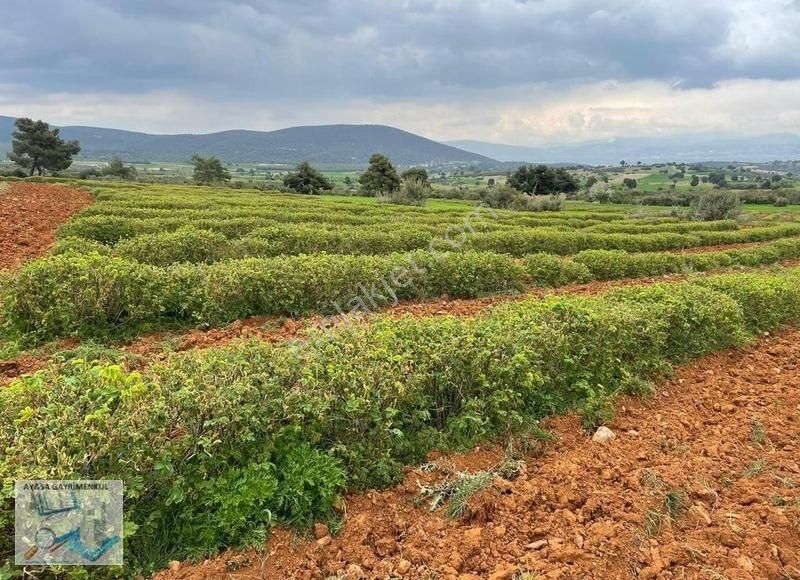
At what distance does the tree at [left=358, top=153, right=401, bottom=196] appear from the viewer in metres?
57.0

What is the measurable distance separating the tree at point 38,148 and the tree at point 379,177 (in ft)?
128

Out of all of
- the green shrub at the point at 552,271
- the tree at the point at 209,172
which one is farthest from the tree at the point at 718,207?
the tree at the point at 209,172

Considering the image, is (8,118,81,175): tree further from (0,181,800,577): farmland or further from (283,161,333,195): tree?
(0,181,800,577): farmland

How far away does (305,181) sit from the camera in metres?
59.7

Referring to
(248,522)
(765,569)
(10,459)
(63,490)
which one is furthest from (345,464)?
(765,569)

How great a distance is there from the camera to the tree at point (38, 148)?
60.2 m

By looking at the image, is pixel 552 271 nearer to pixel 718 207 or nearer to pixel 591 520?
pixel 591 520

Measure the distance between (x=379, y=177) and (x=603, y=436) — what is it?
54.5 metres

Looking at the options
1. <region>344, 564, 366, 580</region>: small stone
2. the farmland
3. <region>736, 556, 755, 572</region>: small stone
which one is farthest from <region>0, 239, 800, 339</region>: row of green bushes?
<region>736, 556, 755, 572</region>: small stone

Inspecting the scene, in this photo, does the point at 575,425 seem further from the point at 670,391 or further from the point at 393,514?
the point at 393,514

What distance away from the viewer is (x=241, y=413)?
364 cm

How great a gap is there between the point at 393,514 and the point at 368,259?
6.40m

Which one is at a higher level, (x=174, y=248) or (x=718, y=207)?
(x=718, y=207)

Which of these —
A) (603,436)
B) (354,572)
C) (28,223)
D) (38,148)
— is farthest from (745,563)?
(38,148)
